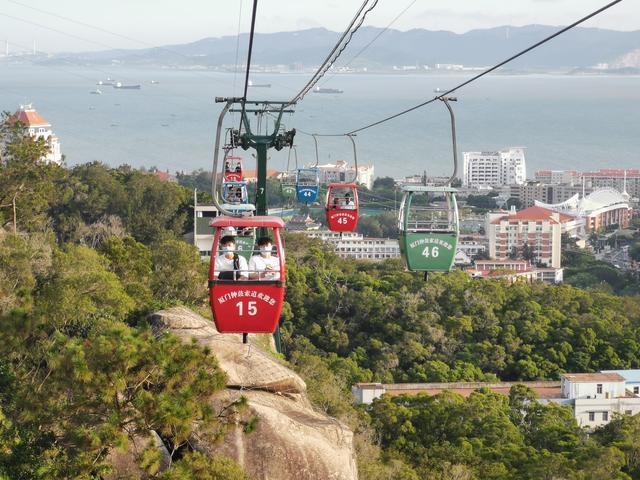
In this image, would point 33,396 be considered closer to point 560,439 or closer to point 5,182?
point 5,182

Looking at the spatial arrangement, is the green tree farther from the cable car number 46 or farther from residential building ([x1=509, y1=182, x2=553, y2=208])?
residential building ([x1=509, y1=182, x2=553, y2=208])

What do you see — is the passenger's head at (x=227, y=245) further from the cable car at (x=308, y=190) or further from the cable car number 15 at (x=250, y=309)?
the cable car at (x=308, y=190)

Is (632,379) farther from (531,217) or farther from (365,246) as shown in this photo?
(531,217)

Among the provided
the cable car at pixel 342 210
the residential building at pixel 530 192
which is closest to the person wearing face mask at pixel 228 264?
the cable car at pixel 342 210

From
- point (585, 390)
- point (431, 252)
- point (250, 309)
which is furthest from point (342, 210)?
point (585, 390)

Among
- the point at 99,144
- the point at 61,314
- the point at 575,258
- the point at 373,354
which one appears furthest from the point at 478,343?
the point at 99,144

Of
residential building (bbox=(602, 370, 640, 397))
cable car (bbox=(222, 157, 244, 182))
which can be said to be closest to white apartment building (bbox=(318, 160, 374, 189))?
residential building (bbox=(602, 370, 640, 397))
